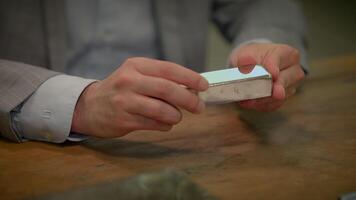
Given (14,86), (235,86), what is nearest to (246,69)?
(235,86)

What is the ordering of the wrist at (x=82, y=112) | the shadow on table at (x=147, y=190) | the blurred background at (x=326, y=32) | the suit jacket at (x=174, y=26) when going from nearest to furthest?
the shadow on table at (x=147, y=190) < the wrist at (x=82, y=112) < the suit jacket at (x=174, y=26) < the blurred background at (x=326, y=32)

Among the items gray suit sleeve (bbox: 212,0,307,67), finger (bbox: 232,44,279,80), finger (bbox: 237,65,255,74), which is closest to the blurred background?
gray suit sleeve (bbox: 212,0,307,67)

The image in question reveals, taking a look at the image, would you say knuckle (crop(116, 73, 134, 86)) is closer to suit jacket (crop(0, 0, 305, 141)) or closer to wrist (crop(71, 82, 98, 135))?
wrist (crop(71, 82, 98, 135))

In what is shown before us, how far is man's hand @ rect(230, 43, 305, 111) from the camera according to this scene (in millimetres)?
538

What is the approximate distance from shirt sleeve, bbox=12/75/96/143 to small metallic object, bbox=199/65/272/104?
151 mm

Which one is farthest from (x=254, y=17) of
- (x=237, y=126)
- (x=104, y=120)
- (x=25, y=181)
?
(x=25, y=181)

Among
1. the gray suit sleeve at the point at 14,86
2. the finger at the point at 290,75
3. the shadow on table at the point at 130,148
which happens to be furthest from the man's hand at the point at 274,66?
the gray suit sleeve at the point at 14,86

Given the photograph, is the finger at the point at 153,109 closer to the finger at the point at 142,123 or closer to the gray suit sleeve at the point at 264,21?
the finger at the point at 142,123

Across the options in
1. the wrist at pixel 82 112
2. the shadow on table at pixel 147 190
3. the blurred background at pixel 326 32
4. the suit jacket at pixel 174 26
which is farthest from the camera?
the blurred background at pixel 326 32

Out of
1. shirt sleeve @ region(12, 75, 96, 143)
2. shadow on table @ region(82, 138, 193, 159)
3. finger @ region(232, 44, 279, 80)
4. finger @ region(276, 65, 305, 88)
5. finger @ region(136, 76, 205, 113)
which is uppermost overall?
finger @ region(232, 44, 279, 80)

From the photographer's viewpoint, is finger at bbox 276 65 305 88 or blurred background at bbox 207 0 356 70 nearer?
finger at bbox 276 65 305 88

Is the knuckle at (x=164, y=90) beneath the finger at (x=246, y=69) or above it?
beneath

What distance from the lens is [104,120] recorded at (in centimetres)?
52

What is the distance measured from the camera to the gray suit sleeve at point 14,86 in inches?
21.4
